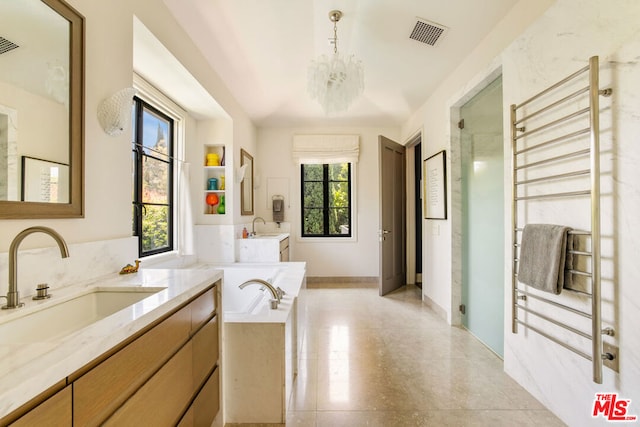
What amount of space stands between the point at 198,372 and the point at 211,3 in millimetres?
2389

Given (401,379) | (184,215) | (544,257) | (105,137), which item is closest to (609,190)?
(544,257)

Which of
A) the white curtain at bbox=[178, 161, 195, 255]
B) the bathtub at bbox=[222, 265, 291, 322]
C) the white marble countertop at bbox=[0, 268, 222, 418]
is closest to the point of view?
the white marble countertop at bbox=[0, 268, 222, 418]

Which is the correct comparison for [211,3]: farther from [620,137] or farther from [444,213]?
[444,213]

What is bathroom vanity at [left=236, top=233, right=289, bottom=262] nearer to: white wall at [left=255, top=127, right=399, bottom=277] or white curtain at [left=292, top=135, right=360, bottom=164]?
white wall at [left=255, top=127, right=399, bottom=277]

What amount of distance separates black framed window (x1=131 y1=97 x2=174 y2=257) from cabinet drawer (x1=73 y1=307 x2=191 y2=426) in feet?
5.61

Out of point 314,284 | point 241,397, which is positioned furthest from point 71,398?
point 314,284

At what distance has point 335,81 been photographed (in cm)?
222

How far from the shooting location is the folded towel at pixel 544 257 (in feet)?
4.86

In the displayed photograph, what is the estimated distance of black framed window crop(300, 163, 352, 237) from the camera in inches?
190

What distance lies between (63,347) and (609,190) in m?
2.07

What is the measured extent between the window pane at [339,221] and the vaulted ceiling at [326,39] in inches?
72.2

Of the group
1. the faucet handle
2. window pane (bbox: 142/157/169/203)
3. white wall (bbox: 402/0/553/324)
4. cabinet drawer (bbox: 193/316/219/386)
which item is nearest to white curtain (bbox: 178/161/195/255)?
window pane (bbox: 142/157/169/203)

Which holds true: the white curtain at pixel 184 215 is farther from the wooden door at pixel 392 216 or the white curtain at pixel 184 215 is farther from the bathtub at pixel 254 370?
the wooden door at pixel 392 216

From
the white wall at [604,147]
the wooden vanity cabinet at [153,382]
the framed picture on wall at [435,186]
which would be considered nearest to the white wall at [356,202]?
the framed picture on wall at [435,186]
